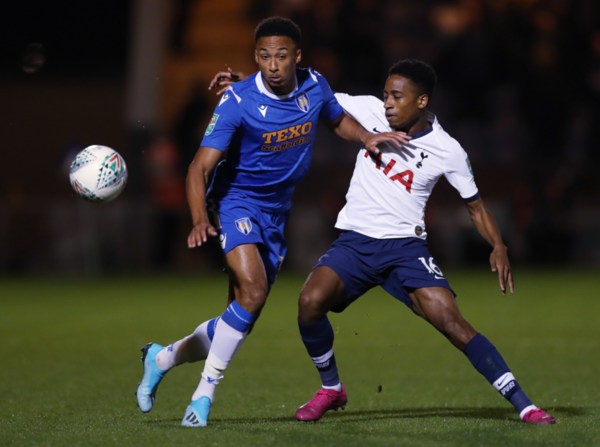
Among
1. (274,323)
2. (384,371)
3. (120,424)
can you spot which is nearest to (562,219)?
(274,323)

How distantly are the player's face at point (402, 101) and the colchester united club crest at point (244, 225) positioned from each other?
1.07 meters

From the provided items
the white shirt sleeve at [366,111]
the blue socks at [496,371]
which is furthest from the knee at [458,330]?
the white shirt sleeve at [366,111]

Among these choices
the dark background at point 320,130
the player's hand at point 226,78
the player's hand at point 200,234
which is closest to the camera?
the player's hand at point 200,234

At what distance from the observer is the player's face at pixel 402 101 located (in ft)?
16.5

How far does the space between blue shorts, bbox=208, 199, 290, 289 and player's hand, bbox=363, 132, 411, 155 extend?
74 centimetres

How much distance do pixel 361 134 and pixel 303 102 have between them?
0.42 m

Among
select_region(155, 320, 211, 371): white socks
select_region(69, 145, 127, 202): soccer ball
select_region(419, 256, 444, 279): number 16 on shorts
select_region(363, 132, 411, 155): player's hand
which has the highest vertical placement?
select_region(363, 132, 411, 155): player's hand

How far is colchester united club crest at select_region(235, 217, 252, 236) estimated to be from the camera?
4977 mm

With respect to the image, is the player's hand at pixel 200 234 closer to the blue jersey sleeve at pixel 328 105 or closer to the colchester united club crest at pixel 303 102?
the colchester united club crest at pixel 303 102

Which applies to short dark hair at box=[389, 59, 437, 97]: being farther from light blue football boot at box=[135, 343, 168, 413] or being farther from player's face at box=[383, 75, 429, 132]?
light blue football boot at box=[135, 343, 168, 413]

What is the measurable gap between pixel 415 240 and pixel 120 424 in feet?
6.72

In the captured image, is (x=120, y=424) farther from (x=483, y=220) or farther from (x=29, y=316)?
(x=29, y=316)

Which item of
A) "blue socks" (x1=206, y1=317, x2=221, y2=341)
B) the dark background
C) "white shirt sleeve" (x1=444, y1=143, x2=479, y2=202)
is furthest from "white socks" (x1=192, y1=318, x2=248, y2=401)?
the dark background

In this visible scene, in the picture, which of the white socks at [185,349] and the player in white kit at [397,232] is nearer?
the player in white kit at [397,232]
